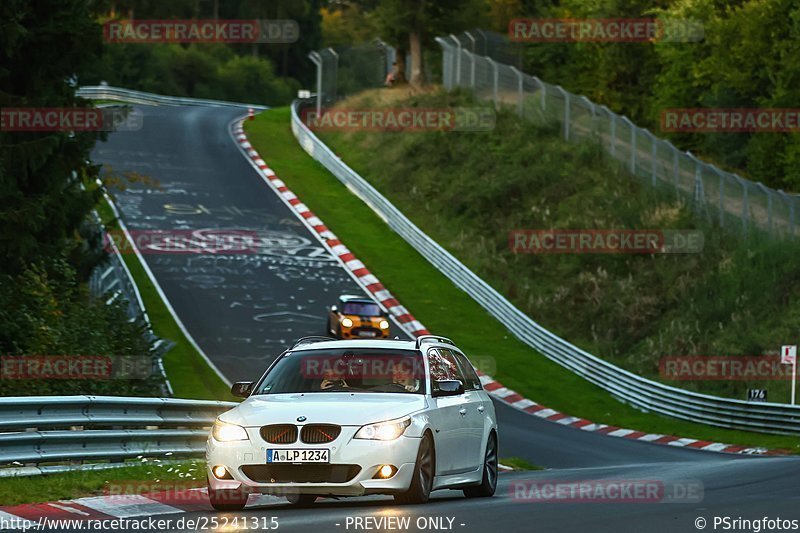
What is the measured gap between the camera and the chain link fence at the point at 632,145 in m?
40.0

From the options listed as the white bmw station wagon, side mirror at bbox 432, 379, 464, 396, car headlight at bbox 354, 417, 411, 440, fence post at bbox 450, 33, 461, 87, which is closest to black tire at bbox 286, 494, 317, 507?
the white bmw station wagon

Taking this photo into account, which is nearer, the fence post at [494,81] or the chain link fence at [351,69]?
the fence post at [494,81]

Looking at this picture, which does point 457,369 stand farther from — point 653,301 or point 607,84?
point 607,84

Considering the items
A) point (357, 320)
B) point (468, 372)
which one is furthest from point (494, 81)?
point (468, 372)

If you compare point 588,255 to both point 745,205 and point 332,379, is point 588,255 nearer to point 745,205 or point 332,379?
point 745,205

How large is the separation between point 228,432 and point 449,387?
6.71 ft

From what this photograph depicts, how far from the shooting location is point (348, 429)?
37.8ft

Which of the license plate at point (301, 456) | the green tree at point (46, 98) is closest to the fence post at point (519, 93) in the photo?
the green tree at point (46, 98)

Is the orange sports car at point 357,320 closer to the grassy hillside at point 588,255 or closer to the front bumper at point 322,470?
the grassy hillside at point 588,255

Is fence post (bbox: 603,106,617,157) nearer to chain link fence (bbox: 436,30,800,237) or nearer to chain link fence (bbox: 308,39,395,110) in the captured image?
chain link fence (bbox: 436,30,800,237)

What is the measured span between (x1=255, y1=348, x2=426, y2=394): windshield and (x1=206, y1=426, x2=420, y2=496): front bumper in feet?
3.58

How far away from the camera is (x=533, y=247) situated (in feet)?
156

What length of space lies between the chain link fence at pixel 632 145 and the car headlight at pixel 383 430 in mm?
29362

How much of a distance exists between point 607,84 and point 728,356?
3852 cm
